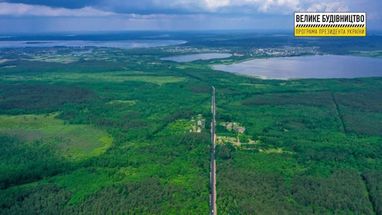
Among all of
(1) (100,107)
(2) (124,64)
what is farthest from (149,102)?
(2) (124,64)

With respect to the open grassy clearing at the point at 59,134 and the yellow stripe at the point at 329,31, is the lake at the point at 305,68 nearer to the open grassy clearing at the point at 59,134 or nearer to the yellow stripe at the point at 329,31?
the yellow stripe at the point at 329,31

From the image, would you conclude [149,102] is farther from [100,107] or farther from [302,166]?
[302,166]

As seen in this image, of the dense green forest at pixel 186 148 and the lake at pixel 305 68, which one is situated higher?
the lake at pixel 305 68

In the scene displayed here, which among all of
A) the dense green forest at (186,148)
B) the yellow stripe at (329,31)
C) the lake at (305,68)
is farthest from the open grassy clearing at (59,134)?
the lake at (305,68)

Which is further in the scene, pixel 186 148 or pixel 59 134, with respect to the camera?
pixel 59 134

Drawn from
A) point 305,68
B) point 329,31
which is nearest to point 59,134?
point 329,31

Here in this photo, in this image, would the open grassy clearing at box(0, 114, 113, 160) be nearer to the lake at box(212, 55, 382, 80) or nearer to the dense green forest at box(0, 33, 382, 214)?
the dense green forest at box(0, 33, 382, 214)

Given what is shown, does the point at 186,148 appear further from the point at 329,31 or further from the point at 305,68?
the point at 305,68
